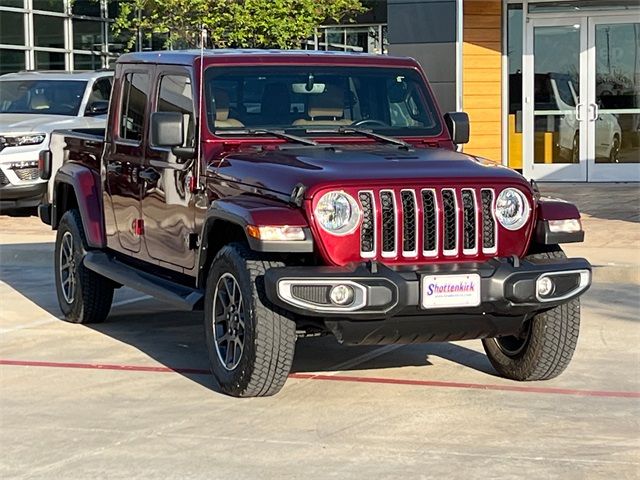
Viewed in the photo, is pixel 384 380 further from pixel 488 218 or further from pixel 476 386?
pixel 488 218

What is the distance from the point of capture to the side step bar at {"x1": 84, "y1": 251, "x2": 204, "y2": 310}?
304 inches

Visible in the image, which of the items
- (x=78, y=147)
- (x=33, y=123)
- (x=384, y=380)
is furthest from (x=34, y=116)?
(x=384, y=380)

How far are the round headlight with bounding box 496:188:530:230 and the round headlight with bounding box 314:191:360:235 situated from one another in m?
0.84

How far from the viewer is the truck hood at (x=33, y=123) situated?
666 inches

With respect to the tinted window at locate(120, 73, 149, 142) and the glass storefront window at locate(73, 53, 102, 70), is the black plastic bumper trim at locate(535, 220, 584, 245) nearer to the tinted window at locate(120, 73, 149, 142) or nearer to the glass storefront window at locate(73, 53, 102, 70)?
the tinted window at locate(120, 73, 149, 142)

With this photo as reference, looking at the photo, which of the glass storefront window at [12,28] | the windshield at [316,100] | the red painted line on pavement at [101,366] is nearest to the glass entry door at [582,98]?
the glass storefront window at [12,28]

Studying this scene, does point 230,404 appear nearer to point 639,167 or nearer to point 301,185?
point 301,185

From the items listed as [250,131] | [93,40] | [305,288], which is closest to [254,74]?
[250,131]

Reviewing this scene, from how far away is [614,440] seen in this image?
Answer: 20.5 feet

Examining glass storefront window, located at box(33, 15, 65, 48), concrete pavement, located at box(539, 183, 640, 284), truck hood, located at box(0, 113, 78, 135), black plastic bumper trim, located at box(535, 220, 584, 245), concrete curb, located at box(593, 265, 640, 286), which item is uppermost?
glass storefront window, located at box(33, 15, 65, 48)

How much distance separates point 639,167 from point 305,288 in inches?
562

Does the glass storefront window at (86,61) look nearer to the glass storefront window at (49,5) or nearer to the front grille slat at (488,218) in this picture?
the glass storefront window at (49,5)

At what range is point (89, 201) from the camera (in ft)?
31.3

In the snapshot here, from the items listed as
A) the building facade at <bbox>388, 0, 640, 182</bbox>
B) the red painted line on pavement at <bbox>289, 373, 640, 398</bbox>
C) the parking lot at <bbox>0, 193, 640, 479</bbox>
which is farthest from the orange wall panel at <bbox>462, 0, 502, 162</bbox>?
the red painted line on pavement at <bbox>289, 373, 640, 398</bbox>
